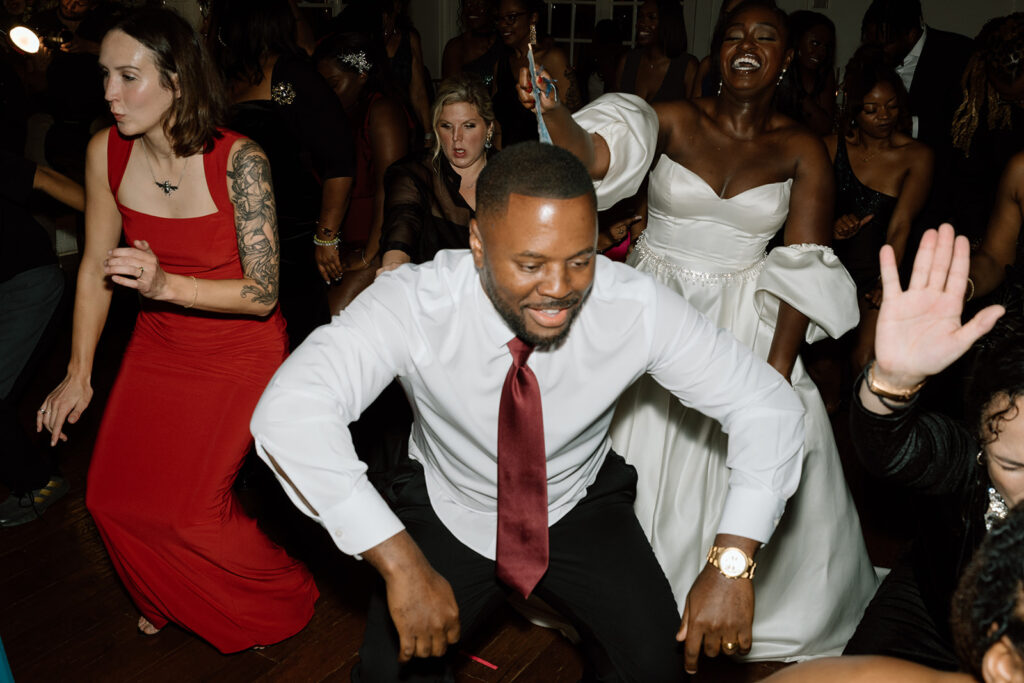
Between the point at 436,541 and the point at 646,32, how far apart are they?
4.32 m

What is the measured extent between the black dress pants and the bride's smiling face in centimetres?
124

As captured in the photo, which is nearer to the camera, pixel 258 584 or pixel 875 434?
pixel 875 434

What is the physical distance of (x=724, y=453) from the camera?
8.47 feet

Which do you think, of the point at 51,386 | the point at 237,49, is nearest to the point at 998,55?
the point at 237,49

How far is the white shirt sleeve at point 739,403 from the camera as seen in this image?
1.83 m

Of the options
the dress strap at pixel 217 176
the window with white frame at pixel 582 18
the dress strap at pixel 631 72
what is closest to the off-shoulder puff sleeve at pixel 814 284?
the dress strap at pixel 217 176

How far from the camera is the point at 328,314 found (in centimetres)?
349

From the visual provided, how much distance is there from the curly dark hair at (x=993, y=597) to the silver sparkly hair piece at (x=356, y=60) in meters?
3.20

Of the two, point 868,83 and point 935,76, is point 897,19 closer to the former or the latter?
point 935,76

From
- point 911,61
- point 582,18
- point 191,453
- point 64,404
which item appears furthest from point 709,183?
point 582,18

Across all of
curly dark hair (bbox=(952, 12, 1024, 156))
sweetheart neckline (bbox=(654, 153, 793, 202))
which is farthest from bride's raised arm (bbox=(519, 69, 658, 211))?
curly dark hair (bbox=(952, 12, 1024, 156))

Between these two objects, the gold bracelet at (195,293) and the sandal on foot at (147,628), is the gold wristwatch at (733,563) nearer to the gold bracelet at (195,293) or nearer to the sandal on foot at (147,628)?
the gold bracelet at (195,293)

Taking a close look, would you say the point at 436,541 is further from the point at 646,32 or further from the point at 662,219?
the point at 646,32

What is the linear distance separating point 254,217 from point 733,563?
1.56 m
